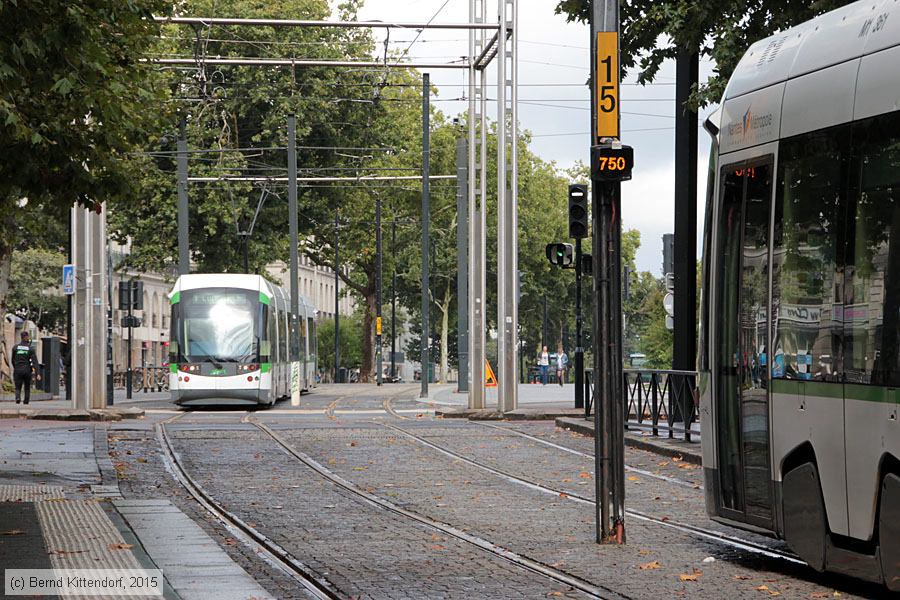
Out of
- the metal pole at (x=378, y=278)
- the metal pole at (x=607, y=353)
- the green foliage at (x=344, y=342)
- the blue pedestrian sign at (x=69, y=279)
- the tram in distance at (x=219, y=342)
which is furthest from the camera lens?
the green foliage at (x=344, y=342)

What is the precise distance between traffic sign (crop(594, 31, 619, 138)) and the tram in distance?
27.4m

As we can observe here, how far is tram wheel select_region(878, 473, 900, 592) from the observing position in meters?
8.74

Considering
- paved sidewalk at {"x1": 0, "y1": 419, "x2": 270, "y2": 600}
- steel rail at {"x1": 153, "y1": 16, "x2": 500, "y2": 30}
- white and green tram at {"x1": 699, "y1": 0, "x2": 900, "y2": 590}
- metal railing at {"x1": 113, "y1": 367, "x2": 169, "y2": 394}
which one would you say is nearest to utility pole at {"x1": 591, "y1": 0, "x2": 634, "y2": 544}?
white and green tram at {"x1": 699, "y1": 0, "x2": 900, "y2": 590}

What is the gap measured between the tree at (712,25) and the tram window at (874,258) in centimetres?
1068

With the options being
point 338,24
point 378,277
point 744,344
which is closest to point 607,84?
point 744,344

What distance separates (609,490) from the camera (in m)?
12.1

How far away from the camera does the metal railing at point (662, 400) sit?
22.3 metres

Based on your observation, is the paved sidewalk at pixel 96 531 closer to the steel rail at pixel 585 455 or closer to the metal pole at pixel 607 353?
the metal pole at pixel 607 353

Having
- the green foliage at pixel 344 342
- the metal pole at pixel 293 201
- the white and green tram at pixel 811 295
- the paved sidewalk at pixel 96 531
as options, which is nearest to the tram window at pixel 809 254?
the white and green tram at pixel 811 295

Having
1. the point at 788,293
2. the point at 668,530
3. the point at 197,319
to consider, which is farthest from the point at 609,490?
the point at 197,319

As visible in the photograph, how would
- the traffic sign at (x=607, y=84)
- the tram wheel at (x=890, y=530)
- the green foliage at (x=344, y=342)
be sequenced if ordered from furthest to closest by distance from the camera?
the green foliage at (x=344, y=342), the traffic sign at (x=607, y=84), the tram wheel at (x=890, y=530)

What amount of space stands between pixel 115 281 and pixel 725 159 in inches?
3028

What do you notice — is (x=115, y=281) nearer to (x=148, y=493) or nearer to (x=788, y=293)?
(x=148, y=493)

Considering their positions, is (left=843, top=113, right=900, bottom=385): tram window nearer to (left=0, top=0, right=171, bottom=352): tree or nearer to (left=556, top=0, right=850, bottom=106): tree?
(left=0, top=0, right=171, bottom=352): tree
